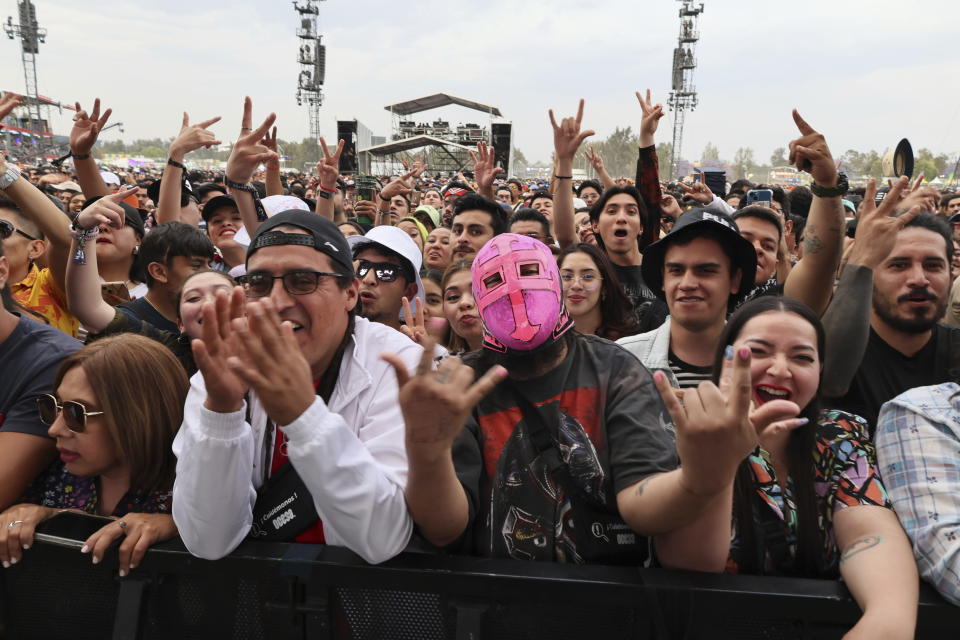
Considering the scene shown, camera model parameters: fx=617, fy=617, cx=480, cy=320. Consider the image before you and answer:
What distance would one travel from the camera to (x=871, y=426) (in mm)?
2453

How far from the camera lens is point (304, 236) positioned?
1.99m

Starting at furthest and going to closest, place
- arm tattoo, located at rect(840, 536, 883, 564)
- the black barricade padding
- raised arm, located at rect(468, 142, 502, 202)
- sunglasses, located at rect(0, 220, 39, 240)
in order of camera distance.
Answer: raised arm, located at rect(468, 142, 502, 202)
sunglasses, located at rect(0, 220, 39, 240)
arm tattoo, located at rect(840, 536, 883, 564)
the black barricade padding

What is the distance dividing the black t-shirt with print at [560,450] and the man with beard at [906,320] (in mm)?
1295

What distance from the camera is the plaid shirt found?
58.1 inches

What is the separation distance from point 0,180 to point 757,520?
12.2 feet

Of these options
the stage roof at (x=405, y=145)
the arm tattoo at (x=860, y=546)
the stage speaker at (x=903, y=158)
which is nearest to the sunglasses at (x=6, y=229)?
the arm tattoo at (x=860, y=546)

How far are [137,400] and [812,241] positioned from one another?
108 inches

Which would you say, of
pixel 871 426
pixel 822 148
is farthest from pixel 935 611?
pixel 822 148

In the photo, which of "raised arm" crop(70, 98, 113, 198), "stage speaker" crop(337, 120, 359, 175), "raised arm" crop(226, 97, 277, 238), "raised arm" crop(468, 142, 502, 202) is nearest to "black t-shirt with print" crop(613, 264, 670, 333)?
"raised arm" crop(468, 142, 502, 202)

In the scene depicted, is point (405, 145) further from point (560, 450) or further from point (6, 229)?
point (560, 450)

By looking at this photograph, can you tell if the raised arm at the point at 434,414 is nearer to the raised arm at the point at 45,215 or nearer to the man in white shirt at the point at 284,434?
the man in white shirt at the point at 284,434

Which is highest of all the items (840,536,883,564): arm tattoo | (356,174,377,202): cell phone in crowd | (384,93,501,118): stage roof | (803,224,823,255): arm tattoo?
(384,93,501,118): stage roof

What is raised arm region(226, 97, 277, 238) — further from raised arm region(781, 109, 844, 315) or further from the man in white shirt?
raised arm region(781, 109, 844, 315)

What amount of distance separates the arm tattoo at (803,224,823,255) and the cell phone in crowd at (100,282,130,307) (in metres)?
3.73
